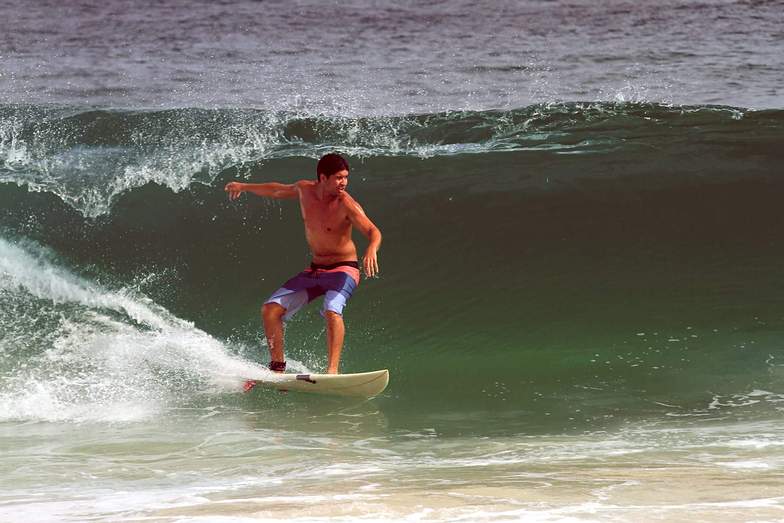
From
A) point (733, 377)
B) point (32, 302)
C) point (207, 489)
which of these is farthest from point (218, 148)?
point (207, 489)

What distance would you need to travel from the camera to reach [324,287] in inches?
236

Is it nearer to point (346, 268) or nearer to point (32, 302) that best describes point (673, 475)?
point (346, 268)

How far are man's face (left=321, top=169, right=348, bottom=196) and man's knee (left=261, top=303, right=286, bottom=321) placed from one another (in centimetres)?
68

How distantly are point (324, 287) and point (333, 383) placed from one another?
52 cm

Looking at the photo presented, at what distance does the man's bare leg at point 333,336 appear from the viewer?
5902 millimetres

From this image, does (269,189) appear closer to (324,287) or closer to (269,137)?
(324,287)

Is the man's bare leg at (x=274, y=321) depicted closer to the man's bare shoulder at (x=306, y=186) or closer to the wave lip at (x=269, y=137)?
the man's bare shoulder at (x=306, y=186)

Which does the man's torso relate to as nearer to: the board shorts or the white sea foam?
the board shorts

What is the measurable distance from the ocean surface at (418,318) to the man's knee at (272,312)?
19.4 inches

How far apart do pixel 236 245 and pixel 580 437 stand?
3989mm

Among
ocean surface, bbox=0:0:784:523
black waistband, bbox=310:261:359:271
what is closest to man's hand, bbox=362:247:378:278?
black waistband, bbox=310:261:359:271

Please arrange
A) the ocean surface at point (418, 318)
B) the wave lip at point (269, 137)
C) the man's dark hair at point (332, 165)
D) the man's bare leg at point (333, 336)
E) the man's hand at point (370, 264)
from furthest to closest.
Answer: the wave lip at point (269, 137) → the man's bare leg at point (333, 336) → the man's dark hair at point (332, 165) → the man's hand at point (370, 264) → the ocean surface at point (418, 318)

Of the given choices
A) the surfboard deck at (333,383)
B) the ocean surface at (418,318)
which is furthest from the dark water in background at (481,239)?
the surfboard deck at (333,383)

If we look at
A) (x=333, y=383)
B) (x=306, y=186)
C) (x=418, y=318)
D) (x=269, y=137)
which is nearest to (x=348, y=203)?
(x=306, y=186)
